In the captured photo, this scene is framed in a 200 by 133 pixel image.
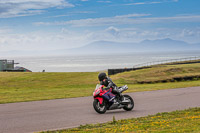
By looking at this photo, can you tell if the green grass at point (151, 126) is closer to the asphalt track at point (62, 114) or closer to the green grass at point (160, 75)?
the asphalt track at point (62, 114)

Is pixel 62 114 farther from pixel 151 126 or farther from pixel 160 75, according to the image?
pixel 160 75

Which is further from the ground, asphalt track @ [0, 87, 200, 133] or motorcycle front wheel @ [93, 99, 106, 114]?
motorcycle front wheel @ [93, 99, 106, 114]

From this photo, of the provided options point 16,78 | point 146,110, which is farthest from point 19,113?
point 16,78

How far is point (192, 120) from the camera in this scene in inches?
401

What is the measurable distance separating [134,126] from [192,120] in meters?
1.89

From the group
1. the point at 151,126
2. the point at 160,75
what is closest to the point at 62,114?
the point at 151,126

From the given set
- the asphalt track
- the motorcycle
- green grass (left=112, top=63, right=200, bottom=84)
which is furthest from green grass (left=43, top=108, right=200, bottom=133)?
green grass (left=112, top=63, right=200, bottom=84)

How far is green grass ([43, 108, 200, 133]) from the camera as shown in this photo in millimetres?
8789

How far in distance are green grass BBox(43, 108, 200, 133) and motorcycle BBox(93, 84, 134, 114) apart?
217 cm

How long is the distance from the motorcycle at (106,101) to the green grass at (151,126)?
217 centimetres

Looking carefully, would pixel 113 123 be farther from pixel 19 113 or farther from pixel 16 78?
pixel 16 78

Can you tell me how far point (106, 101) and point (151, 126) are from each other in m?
3.84

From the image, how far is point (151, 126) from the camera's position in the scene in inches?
371

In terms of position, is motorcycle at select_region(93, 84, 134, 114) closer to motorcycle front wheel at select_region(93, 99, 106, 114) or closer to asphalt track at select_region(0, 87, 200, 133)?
motorcycle front wheel at select_region(93, 99, 106, 114)
